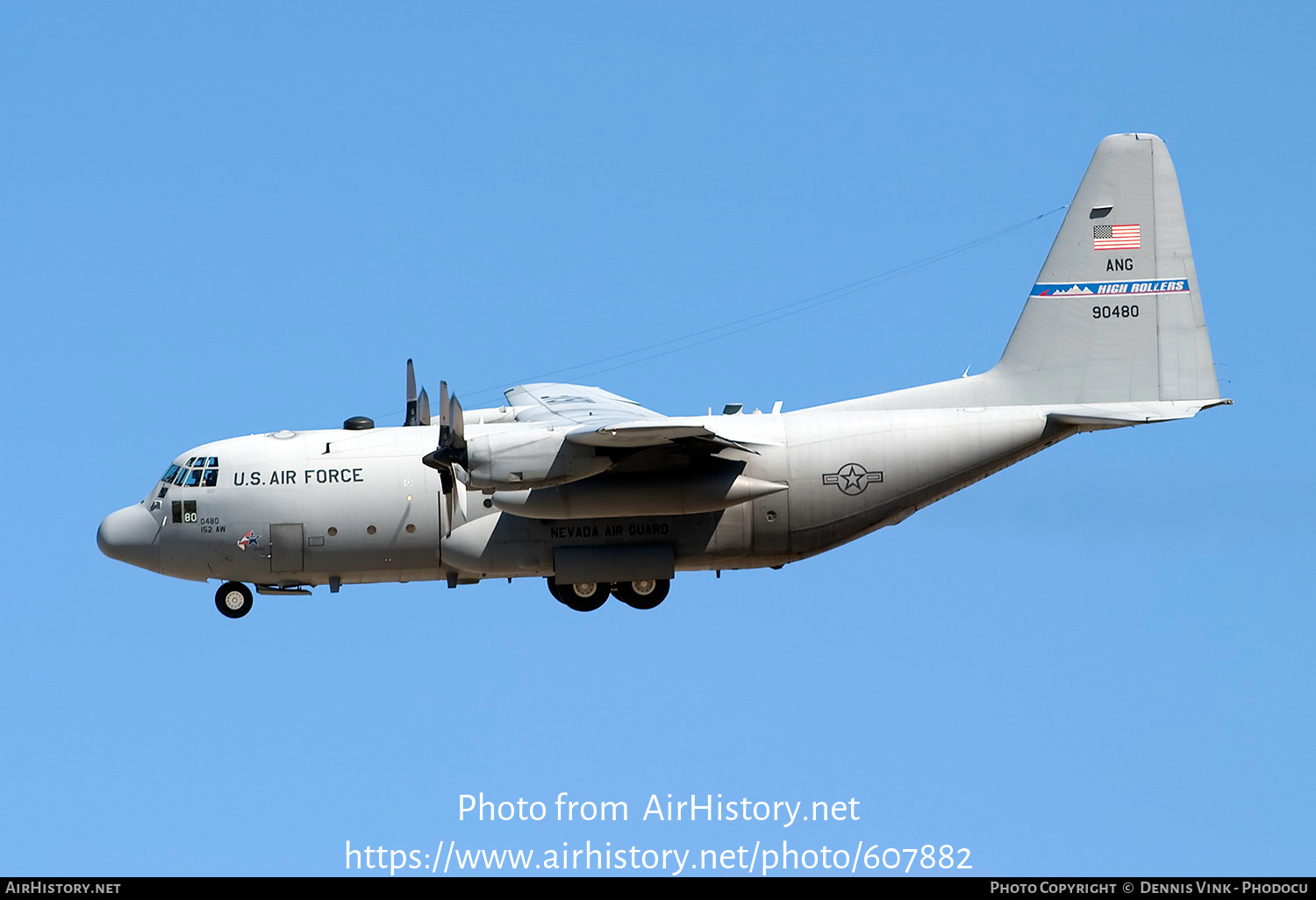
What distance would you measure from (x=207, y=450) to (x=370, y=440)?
2738mm

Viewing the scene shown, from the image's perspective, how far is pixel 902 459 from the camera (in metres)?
29.0

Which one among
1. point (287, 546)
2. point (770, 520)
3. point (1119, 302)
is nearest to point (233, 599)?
point (287, 546)

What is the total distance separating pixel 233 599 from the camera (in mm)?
29812

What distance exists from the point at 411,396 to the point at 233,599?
15.5 ft

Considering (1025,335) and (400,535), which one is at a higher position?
(1025,335)

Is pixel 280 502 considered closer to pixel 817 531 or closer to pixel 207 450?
pixel 207 450

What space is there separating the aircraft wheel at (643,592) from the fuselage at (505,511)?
0.70 m

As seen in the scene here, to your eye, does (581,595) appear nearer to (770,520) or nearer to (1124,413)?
(770,520)

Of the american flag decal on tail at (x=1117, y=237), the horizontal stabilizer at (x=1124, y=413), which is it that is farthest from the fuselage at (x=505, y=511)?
the american flag decal on tail at (x=1117, y=237)

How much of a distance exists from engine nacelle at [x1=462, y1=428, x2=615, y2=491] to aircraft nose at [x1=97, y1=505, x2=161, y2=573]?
6.58 meters
